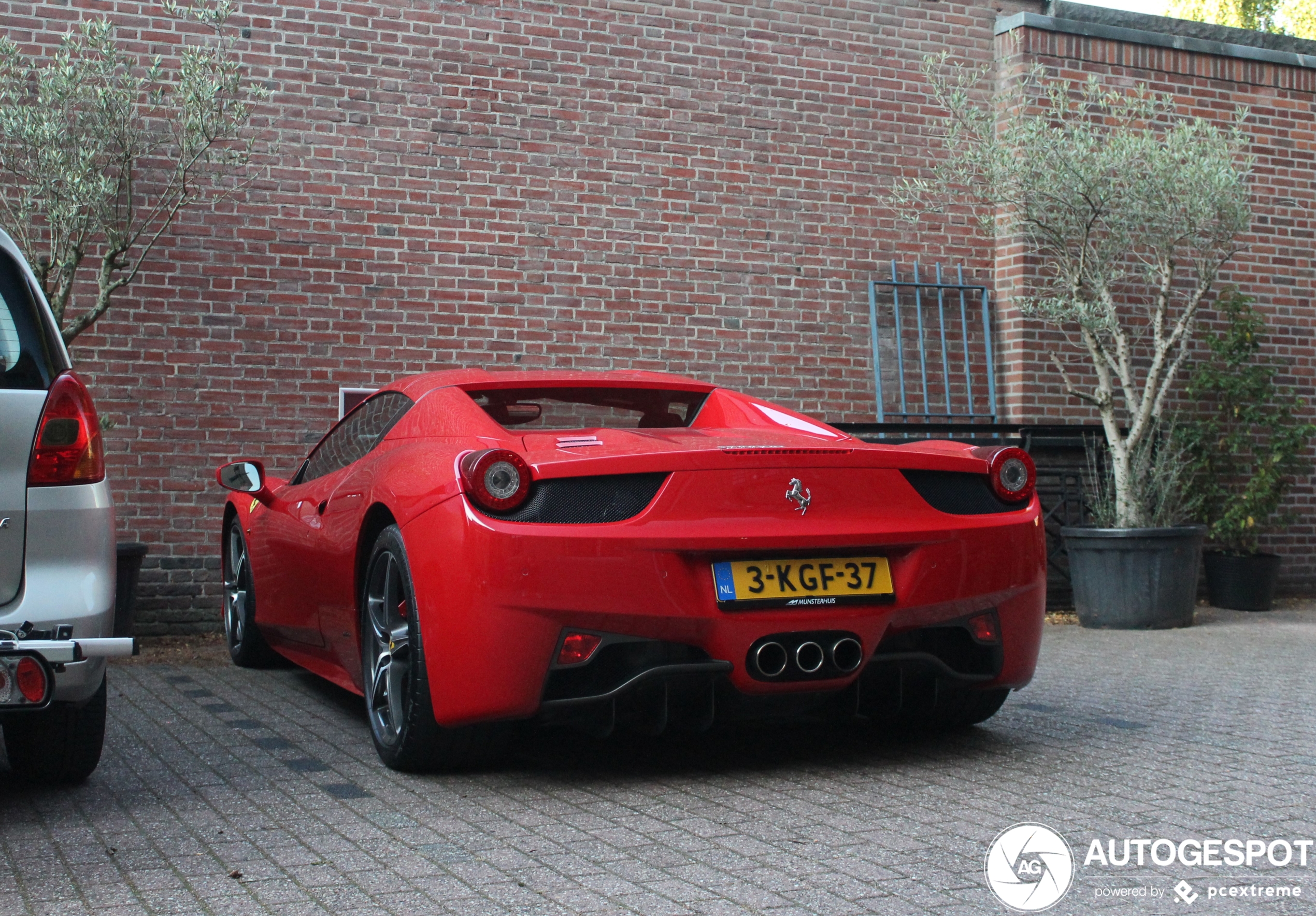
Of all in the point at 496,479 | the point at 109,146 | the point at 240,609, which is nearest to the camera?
Result: the point at 496,479

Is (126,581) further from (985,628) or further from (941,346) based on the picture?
(941,346)

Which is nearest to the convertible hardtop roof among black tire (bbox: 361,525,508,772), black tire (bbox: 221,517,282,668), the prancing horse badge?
black tire (bbox: 361,525,508,772)

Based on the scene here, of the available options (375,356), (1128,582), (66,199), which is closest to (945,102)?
(1128,582)

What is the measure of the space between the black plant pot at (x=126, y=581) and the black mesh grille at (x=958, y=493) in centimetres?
472

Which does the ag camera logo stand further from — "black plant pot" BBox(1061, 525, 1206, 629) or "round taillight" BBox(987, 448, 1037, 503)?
"black plant pot" BBox(1061, 525, 1206, 629)

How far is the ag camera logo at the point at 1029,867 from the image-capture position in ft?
9.05

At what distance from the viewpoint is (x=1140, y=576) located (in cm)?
863

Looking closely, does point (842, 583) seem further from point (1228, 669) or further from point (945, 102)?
point (945, 102)

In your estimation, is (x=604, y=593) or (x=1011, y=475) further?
(x=1011, y=475)

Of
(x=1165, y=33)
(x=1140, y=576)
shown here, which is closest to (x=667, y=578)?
(x=1140, y=576)

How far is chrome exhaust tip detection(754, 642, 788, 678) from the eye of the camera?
370cm

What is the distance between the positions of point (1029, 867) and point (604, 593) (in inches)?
50.6

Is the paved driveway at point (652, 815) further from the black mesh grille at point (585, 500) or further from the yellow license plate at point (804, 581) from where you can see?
the black mesh grille at point (585, 500)

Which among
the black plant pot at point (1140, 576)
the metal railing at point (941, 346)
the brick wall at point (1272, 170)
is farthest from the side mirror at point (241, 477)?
the brick wall at point (1272, 170)
